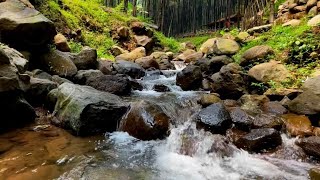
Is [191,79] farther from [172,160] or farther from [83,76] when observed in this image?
[172,160]

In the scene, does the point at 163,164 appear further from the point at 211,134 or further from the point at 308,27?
the point at 308,27

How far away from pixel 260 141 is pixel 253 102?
7.33ft

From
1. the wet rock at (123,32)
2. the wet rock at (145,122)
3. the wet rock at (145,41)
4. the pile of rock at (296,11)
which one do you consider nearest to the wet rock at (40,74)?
the wet rock at (145,122)

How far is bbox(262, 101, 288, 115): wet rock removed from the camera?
6.59 meters

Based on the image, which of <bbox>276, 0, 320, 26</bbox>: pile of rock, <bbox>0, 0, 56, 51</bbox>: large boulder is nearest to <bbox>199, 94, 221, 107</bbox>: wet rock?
<bbox>0, 0, 56, 51</bbox>: large boulder

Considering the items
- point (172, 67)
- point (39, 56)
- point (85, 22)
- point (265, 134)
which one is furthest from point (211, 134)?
point (85, 22)

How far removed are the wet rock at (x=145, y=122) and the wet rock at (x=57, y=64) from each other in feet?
12.0

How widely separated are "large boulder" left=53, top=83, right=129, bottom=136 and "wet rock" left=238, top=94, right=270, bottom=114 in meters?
3.09

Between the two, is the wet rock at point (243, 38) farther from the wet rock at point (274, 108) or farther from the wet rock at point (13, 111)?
the wet rock at point (13, 111)

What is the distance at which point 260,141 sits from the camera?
5.25 metres

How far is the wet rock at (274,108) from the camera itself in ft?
21.6

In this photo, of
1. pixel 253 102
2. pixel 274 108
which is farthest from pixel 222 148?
pixel 253 102

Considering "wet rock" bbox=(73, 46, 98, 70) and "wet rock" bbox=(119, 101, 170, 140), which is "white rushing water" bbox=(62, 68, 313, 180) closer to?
"wet rock" bbox=(119, 101, 170, 140)

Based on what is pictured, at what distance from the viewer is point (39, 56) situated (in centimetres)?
869
